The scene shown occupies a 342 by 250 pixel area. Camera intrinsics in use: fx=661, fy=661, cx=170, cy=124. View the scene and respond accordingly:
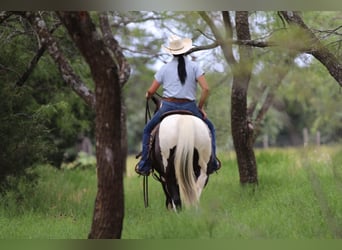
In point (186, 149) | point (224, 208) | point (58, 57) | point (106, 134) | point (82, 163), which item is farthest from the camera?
point (82, 163)

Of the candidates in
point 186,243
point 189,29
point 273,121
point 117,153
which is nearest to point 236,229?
point 186,243

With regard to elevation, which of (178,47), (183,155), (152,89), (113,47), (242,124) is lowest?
(183,155)

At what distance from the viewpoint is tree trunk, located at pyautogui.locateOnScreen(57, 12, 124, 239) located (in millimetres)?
4031

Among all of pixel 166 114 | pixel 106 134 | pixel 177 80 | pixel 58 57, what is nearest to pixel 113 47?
pixel 58 57

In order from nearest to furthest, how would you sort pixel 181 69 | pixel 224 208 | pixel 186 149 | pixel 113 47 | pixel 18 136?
pixel 186 149, pixel 224 208, pixel 181 69, pixel 18 136, pixel 113 47

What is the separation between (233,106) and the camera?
20.1 feet

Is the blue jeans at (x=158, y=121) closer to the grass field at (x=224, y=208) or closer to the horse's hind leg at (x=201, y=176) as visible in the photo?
the horse's hind leg at (x=201, y=176)

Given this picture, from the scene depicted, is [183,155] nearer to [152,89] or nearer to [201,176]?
[201,176]

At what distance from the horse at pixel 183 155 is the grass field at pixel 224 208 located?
0.13 metres

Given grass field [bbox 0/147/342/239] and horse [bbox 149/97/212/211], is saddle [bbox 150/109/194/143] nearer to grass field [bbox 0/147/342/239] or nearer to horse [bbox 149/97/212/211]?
horse [bbox 149/97/212/211]

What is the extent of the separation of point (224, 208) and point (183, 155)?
529 mm

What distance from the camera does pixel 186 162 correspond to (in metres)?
4.84

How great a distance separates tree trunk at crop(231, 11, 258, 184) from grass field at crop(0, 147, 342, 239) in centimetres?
10

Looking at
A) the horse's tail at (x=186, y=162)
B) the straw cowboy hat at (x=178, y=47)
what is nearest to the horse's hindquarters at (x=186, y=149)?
the horse's tail at (x=186, y=162)
